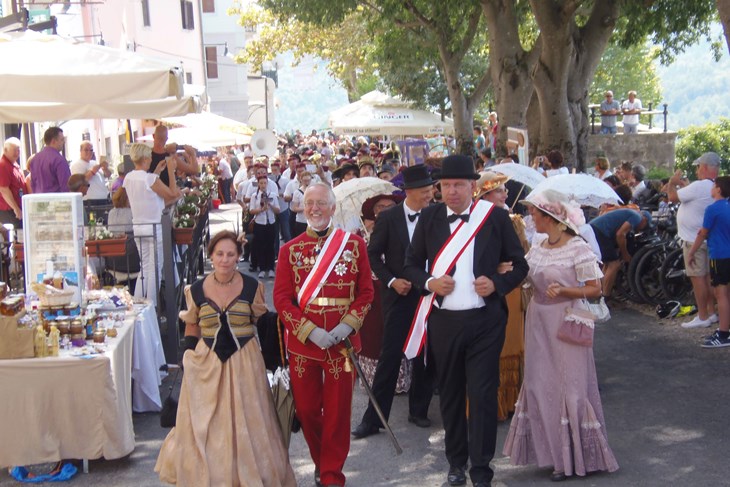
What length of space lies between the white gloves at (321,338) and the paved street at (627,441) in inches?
46.6

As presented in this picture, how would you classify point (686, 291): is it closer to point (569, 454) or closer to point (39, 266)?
point (569, 454)

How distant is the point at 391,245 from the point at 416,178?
0.55 meters

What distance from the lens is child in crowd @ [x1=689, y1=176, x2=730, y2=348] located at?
33.6ft

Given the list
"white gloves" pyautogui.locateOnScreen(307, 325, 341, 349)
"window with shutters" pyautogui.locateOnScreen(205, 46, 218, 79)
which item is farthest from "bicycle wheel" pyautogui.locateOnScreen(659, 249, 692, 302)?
"window with shutters" pyautogui.locateOnScreen(205, 46, 218, 79)

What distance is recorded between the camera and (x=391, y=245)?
765cm

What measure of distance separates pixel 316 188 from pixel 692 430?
11.6 feet

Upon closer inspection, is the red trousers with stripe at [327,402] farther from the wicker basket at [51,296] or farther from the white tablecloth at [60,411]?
the wicker basket at [51,296]

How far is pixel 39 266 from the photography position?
27.4ft

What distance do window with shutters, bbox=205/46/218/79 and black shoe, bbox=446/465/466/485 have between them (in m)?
60.4

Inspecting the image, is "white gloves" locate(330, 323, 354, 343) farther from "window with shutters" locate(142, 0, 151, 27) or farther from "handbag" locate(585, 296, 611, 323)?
"window with shutters" locate(142, 0, 151, 27)

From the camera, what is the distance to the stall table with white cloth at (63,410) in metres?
6.67

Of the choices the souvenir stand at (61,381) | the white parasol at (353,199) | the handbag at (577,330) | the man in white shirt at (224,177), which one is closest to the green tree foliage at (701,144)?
the man in white shirt at (224,177)

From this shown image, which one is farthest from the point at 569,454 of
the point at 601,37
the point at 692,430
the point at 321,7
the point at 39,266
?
the point at 321,7

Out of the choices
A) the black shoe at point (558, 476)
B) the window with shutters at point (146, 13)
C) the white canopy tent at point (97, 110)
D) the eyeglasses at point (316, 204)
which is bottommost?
the black shoe at point (558, 476)
